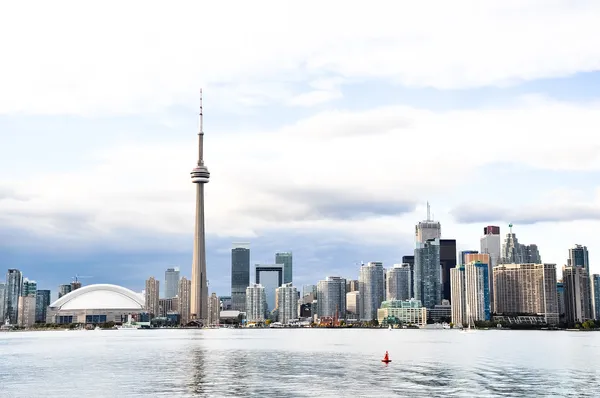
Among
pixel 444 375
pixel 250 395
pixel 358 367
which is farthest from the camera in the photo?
pixel 358 367

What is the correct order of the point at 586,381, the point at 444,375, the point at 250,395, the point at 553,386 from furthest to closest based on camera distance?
the point at 444,375
the point at 586,381
the point at 553,386
the point at 250,395

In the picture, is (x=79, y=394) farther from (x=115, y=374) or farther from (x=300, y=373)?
(x=300, y=373)

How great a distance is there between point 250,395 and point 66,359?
201ft

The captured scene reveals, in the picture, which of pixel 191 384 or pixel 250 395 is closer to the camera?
pixel 250 395

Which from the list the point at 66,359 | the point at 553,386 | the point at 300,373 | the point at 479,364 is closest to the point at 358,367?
the point at 300,373

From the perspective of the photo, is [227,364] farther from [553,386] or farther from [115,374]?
[553,386]

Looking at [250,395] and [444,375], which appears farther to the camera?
[444,375]

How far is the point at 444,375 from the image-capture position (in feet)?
283

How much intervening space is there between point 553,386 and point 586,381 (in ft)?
25.4

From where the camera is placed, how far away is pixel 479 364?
104312mm

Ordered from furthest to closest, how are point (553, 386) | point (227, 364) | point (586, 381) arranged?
point (227, 364) < point (586, 381) < point (553, 386)

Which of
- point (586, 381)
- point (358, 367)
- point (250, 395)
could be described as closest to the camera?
point (250, 395)

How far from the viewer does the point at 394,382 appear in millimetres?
77000

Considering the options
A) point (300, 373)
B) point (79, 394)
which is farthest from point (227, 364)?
point (79, 394)
